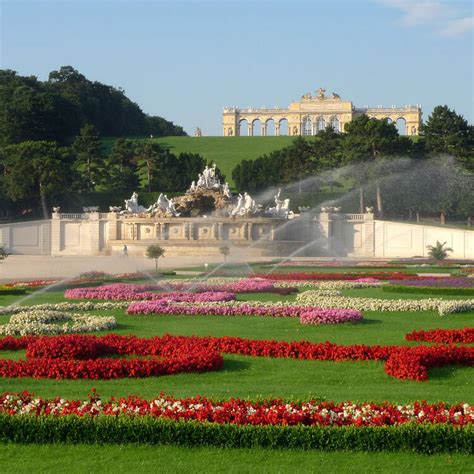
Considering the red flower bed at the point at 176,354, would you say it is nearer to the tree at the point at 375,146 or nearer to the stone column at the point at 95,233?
the stone column at the point at 95,233

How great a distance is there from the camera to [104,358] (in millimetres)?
12734

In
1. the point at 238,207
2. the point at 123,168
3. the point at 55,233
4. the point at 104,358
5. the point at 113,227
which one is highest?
the point at 123,168

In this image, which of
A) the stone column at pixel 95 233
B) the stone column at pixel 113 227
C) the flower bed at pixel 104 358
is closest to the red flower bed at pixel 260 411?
the flower bed at pixel 104 358

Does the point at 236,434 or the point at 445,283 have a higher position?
the point at 445,283

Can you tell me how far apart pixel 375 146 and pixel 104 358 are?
156 ft

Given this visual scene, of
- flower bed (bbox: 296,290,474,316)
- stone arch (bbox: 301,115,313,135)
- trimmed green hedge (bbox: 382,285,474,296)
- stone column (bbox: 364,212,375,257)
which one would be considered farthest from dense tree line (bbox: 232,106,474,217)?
stone arch (bbox: 301,115,313,135)

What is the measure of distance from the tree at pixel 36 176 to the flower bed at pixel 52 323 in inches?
1615

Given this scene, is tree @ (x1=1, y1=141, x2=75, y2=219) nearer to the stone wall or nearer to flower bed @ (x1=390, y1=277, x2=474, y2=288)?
the stone wall

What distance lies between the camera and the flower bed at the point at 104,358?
1155 cm

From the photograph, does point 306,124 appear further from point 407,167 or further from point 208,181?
point 208,181

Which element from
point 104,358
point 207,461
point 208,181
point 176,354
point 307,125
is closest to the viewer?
point 207,461

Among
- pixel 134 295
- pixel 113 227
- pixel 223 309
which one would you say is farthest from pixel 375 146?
pixel 223 309

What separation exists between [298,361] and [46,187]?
46268mm

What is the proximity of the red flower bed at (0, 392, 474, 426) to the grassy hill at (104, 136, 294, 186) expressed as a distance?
72.5m
